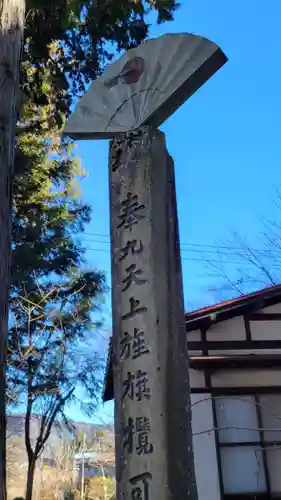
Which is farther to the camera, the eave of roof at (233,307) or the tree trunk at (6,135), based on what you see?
the eave of roof at (233,307)

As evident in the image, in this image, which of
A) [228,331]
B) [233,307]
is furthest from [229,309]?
[228,331]

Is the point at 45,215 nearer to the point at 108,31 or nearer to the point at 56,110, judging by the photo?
the point at 56,110

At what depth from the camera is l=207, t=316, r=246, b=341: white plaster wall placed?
8.72m

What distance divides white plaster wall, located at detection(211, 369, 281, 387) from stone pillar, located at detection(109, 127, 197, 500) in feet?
19.5

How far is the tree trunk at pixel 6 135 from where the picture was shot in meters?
2.89

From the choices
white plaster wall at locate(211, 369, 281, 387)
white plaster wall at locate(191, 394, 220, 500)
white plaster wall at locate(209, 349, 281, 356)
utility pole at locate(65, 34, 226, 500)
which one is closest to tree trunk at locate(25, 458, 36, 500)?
white plaster wall at locate(191, 394, 220, 500)

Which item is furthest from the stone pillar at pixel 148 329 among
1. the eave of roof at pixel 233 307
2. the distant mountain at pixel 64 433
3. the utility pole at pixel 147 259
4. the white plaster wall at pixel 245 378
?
the distant mountain at pixel 64 433

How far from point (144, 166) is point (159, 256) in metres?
0.58

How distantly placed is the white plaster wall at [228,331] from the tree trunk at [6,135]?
5832 mm

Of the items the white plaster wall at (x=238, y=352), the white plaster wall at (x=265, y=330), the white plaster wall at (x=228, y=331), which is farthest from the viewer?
the white plaster wall at (x=265, y=330)

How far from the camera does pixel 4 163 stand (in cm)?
349

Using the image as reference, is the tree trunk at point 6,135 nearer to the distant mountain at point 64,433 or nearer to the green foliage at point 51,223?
the green foliage at point 51,223

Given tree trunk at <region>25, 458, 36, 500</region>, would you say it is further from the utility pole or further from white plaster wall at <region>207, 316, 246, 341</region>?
the utility pole

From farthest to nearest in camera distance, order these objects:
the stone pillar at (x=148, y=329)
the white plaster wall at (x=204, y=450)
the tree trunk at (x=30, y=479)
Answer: the tree trunk at (x=30, y=479) < the white plaster wall at (x=204, y=450) < the stone pillar at (x=148, y=329)
